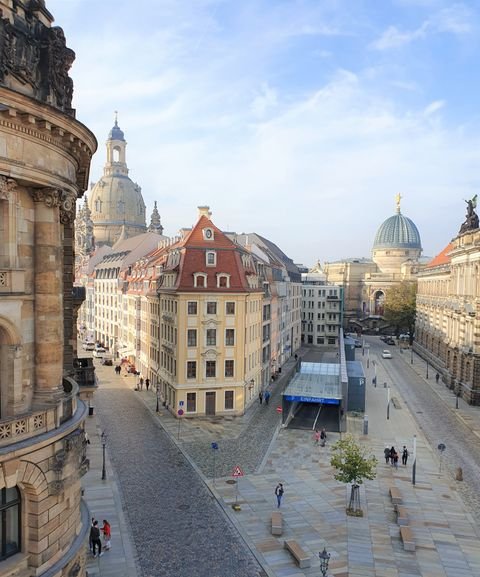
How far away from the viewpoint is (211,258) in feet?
167

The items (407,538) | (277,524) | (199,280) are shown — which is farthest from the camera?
(199,280)

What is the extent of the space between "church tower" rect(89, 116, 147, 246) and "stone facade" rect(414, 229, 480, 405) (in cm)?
9817

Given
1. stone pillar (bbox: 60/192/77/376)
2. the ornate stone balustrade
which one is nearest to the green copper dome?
stone pillar (bbox: 60/192/77/376)

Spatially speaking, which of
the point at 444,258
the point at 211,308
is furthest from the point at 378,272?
the point at 211,308

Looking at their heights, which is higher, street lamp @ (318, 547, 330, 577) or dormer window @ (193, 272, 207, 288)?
dormer window @ (193, 272, 207, 288)

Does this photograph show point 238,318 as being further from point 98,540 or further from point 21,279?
point 21,279

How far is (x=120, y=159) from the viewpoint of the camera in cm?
17062

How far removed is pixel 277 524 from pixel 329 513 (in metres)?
3.97

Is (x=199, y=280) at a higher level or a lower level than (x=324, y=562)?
higher

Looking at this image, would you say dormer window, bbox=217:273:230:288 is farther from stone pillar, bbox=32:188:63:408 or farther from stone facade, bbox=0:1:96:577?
stone pillar, bbox=32:188:63:408

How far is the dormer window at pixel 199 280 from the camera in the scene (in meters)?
49.0

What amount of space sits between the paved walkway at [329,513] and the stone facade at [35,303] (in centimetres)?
777

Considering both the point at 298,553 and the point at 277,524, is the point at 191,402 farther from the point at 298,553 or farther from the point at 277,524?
the point at 298,553

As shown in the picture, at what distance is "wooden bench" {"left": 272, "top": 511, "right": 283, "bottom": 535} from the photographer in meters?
26.7
